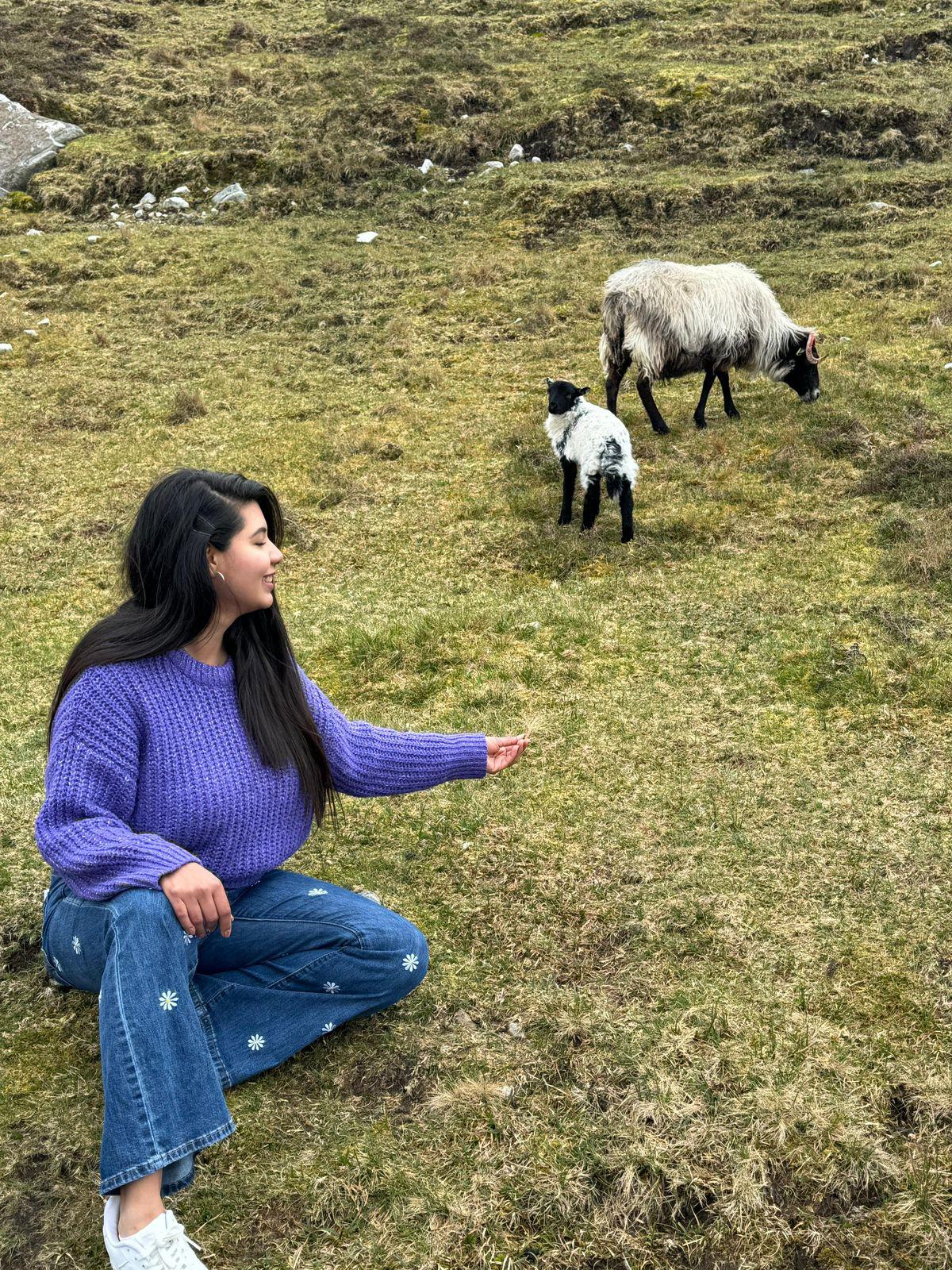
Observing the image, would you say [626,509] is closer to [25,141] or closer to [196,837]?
[196,837]

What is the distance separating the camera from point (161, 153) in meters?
17.9

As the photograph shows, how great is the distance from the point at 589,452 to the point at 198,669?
468 centimetres

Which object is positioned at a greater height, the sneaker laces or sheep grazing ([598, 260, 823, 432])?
sheep grazing ([598, 260, 823, 432])

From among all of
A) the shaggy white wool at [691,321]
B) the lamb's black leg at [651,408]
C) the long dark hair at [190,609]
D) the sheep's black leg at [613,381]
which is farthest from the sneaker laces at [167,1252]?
the sheep's black leg at [613,381]

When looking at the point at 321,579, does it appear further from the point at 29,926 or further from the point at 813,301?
the point at 813,301

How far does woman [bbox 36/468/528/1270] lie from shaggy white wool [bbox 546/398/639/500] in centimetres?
406

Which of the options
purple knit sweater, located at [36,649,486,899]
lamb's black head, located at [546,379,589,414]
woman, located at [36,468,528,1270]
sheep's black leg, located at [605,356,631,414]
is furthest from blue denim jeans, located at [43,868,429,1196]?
sheep's black leg, located at [605,356,631,414]

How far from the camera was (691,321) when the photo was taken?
9141 millimetres

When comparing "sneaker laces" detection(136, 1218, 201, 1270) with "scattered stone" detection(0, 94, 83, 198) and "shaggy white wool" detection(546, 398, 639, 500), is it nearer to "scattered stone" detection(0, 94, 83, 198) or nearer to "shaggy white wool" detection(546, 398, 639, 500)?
"shaggy white wool" detection(546, 398, 639, 500)

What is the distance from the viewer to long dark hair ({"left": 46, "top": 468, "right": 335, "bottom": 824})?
2.99m

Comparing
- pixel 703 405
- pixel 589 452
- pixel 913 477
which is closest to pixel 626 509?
pixel 589 452

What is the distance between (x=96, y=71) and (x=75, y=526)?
17.2 m

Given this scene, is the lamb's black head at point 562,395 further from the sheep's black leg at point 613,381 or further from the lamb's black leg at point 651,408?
the sheep's black leg at point 613,381

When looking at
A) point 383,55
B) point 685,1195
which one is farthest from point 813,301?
point 383,55
